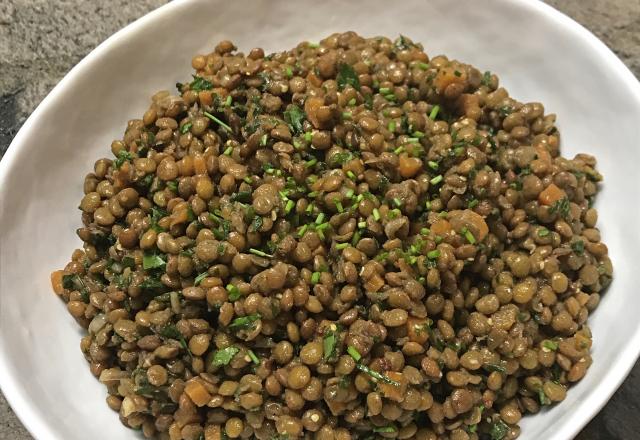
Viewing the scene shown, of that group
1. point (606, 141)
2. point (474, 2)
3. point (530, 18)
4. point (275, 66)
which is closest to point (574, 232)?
point (606, 141)

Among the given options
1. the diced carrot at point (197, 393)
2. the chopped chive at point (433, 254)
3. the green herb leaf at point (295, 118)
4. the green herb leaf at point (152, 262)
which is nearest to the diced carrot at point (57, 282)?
the green herb leaf at point (152, 262)

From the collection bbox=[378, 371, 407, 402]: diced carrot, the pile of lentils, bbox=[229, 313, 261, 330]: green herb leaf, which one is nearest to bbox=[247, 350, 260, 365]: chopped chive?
the pile of lentils

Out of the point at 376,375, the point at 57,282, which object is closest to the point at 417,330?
the point at 376,375

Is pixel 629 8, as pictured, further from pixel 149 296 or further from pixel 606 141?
pixel 149 296

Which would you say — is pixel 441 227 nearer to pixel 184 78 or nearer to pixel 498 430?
pixel 498 430

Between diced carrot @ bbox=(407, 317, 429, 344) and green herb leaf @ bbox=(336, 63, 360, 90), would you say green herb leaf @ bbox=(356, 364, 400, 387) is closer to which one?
diced carrot @ bbox=(407, 317, 429, 344)

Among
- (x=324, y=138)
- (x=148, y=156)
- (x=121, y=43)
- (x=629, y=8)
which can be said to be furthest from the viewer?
(x=629, y=8)
